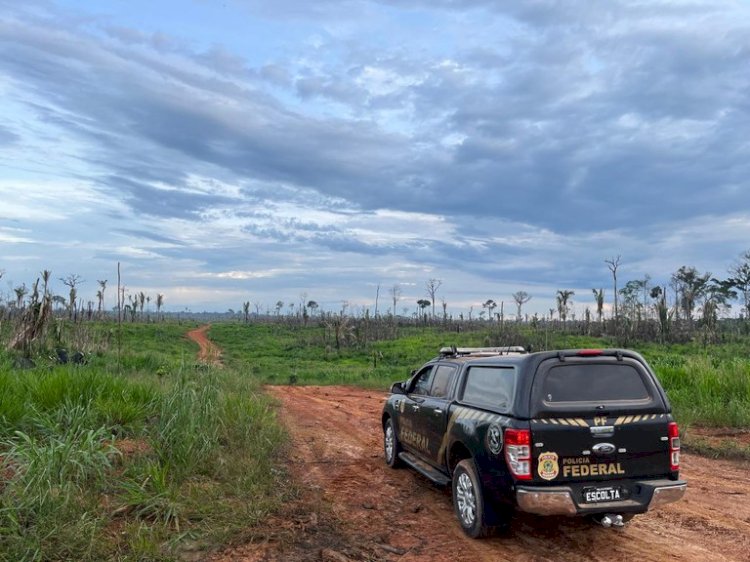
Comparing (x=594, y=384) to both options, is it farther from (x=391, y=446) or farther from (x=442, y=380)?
(x=391, y=446)

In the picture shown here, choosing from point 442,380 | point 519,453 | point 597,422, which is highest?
point 442,380

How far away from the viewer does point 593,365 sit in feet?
18.1

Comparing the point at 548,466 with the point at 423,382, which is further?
the point at 423,382

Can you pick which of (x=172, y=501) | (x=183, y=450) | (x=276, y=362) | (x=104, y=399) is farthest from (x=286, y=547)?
(x=276, y=362)

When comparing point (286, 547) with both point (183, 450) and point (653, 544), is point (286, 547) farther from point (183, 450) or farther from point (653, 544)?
point (653, 544)

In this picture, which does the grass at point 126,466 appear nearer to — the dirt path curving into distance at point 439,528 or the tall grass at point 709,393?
the dirt path curving into distance at point 439,528

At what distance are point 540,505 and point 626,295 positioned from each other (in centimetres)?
5557

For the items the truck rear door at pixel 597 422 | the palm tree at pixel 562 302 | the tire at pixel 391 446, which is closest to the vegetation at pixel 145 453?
the tire at pixel 391 446

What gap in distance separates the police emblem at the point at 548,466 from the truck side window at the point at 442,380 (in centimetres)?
191

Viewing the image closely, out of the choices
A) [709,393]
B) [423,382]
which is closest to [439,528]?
[423,382]

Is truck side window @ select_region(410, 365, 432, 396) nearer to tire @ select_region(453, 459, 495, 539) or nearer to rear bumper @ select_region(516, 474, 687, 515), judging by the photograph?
tire @ select_region(453, 459, 495, 539)

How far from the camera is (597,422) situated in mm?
5184

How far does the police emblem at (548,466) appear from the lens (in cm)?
502

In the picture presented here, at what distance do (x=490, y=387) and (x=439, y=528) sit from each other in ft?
4.83
